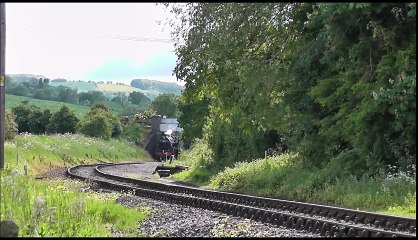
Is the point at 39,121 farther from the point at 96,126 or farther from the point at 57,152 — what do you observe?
the point at 57,152

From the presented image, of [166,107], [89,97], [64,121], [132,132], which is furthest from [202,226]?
[89,97]

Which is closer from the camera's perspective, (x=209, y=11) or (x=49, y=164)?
(x=209, y=11)

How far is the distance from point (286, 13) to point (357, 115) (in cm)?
633

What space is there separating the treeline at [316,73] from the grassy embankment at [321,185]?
27.0 inches

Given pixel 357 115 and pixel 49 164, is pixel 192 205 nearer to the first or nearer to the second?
pixel 357 115

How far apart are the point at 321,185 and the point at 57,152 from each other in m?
35.4

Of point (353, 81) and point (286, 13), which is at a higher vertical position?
point (286, 13)

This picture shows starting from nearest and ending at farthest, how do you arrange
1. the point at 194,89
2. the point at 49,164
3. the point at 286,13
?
the point at 286,13
the point at 194,89
the point at 49,164

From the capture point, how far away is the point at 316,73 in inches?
791

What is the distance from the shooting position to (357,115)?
53.2 feet

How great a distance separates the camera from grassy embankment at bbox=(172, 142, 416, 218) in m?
14.7

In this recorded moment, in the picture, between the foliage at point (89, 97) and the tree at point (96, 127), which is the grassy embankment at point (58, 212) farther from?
the foliage at point (89, 97)

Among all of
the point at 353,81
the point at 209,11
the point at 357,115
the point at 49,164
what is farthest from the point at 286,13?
the point at 49,164

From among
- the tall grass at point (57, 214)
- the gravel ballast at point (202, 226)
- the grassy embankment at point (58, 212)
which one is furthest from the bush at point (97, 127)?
the tall grass at point (57, 214)
